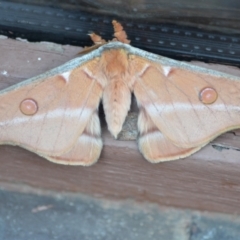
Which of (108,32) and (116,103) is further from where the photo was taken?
(108,32)

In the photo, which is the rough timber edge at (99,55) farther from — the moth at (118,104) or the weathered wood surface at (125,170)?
the weathered wood surface at (125,170)

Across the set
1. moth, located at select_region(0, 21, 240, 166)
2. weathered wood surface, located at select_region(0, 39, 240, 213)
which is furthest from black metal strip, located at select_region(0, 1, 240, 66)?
moth, located at select_region(0, 21, 240, 166)

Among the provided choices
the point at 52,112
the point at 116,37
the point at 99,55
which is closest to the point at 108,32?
the point at 116,37

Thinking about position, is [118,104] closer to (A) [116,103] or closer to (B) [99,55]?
(A) [116,103]

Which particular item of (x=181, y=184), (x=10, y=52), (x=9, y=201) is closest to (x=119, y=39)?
(x=10, y=52)

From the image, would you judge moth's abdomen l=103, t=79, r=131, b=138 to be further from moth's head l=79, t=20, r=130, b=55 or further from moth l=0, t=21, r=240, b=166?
moth's head l=79, t=20, r=130, b=55

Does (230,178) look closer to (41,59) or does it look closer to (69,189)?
(69,189)
